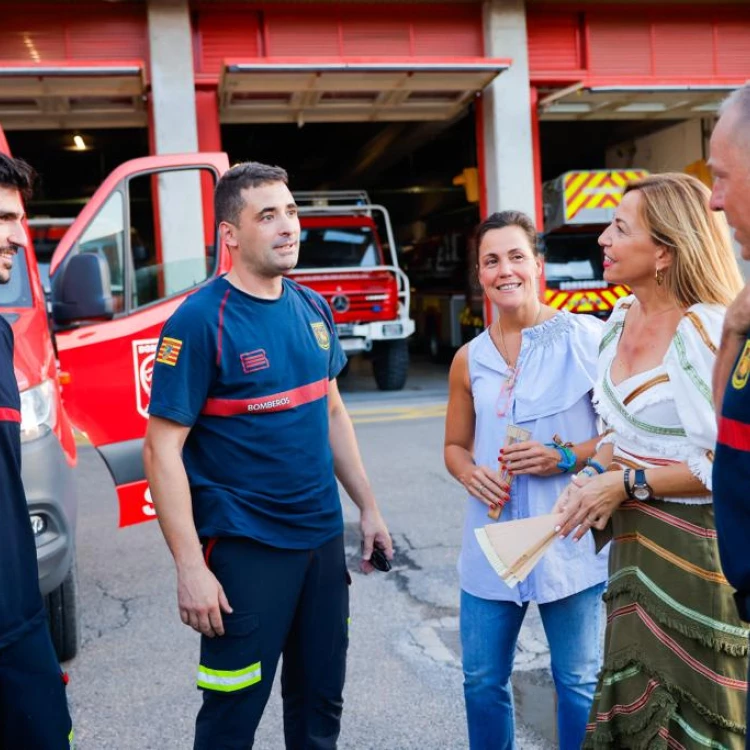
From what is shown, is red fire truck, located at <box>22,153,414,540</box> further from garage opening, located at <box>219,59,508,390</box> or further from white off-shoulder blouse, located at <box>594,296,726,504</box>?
garage opening, located at <box>219,59,508,390</box>

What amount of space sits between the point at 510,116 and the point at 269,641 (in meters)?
13.1

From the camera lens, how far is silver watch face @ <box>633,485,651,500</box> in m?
2.42

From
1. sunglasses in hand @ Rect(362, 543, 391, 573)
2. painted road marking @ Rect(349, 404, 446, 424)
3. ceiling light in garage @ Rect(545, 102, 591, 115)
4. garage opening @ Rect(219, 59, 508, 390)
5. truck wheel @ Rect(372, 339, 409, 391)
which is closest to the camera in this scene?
sunglasses in hand @ Rect(362, 543, 391, 573)

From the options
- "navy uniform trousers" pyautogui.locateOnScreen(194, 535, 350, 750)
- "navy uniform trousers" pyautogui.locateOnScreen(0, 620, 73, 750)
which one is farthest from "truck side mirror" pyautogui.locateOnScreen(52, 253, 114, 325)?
"navy uniform trousers" pyautogui.locateOnScreen(0, 620, 73, 750)

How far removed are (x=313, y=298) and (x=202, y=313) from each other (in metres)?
0.44

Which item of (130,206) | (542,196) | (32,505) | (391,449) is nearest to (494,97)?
(542,196)

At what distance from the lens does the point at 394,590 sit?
5344mm

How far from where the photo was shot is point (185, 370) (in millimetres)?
2596

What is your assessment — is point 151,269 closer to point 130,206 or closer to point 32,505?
point 130,206

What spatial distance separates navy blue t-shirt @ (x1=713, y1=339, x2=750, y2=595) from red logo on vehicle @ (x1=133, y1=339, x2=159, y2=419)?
13.3 feet

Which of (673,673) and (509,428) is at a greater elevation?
(509,428)

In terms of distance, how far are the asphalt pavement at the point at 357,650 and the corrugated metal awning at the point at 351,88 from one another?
718 cm

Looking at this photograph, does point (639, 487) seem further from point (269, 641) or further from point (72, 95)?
point (72, 95)

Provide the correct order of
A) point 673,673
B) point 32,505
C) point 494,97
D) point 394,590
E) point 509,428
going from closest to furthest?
1. point 673,673
2. point 509,428
3. point 32,505
4. point 394,590
5. point 494,97
